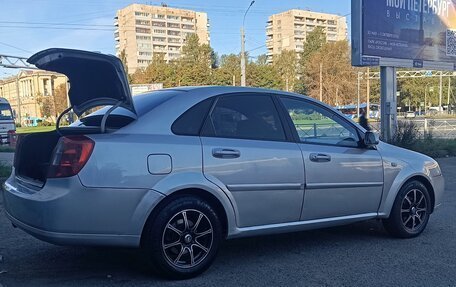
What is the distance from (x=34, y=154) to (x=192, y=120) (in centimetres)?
148

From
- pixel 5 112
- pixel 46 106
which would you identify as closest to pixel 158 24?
pixel 46 106

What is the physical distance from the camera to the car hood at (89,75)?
383 cm

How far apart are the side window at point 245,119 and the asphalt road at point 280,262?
1.21 m

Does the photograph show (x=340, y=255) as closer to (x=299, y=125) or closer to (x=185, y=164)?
(x=299, y=125)

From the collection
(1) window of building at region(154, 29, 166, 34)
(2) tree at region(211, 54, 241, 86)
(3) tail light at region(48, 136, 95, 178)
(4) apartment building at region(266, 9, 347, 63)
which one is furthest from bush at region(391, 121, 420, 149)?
(1) window of building at region(154, 29, 166, 34)

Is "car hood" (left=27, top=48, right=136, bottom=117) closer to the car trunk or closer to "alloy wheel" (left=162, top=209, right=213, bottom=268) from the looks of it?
the car trunk

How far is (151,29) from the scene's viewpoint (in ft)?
340

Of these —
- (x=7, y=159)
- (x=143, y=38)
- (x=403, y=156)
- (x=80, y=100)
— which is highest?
(x=143, y=38)

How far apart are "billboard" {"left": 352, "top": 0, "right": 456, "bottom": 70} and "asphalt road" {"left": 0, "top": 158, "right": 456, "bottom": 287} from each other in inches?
349

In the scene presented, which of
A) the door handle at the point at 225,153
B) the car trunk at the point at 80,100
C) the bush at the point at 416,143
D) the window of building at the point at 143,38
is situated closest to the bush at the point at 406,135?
the bush at the point at 416,143

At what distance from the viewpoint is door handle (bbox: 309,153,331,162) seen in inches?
183

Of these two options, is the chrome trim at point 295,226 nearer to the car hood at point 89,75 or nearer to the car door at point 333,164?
the car door at point 333,164

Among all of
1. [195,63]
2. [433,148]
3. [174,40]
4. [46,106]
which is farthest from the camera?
[174,40]

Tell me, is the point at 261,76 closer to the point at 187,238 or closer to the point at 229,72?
the point at 229,72
